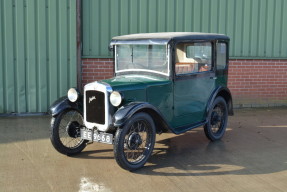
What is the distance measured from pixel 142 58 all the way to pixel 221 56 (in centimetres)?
154

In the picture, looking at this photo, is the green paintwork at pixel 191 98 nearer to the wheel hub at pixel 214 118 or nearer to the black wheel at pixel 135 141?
the wheel hub at pixel 214 118

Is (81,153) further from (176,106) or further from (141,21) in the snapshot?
(141,21)

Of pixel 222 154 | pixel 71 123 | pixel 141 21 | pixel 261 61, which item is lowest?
pixel 222 154

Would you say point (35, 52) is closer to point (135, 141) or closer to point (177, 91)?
point (177, 91)

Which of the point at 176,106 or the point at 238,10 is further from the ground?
the point at 238,10

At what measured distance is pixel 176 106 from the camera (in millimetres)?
5594

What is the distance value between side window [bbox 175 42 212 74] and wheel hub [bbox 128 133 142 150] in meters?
1.29

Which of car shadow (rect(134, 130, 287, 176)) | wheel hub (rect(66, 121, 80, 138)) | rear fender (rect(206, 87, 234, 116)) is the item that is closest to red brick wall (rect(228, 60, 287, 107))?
rear fender (rect(206, 87, 234, 116))

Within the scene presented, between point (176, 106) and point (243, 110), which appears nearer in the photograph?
point (176, 106)

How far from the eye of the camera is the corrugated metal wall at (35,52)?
7.79m

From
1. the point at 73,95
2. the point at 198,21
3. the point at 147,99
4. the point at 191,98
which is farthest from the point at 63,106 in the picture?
the point at 198,21

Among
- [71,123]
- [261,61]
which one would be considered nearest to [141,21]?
[261,61]

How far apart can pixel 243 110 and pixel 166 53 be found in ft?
14.6

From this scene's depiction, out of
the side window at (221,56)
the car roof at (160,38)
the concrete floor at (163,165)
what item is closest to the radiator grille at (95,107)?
the concrete floor at (163,165)
